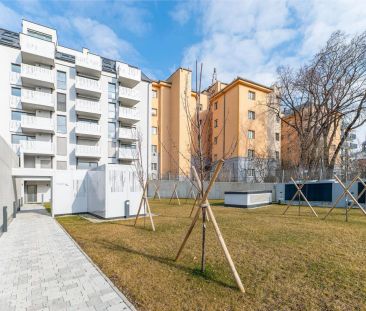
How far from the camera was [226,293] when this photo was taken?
384 centimetres

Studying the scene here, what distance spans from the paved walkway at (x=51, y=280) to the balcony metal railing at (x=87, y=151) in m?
19.2

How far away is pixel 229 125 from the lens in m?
31.3

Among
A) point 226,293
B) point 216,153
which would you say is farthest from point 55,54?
point 226,293

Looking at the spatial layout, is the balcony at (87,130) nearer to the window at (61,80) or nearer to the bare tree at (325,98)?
the window at (61,80)

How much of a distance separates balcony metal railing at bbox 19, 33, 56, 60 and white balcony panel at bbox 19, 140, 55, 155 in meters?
10.2

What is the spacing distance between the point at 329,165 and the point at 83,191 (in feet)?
90.8

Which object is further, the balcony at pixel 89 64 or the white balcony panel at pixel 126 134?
the white balcony panel at pixel 126 134

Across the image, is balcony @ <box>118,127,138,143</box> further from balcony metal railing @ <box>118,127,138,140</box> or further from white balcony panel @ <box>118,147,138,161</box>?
white balcony panel @ <box>118,147,138,161</box>

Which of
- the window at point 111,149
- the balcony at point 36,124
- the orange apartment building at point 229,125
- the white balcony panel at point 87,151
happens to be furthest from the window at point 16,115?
the orange apartment building at point 229,125

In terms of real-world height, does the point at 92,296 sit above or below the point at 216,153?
below

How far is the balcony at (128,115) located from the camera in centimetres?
2895

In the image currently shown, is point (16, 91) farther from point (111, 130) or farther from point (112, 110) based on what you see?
point (111, 130)

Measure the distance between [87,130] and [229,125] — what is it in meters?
20.5

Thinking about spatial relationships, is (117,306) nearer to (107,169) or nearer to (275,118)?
(107,169)
